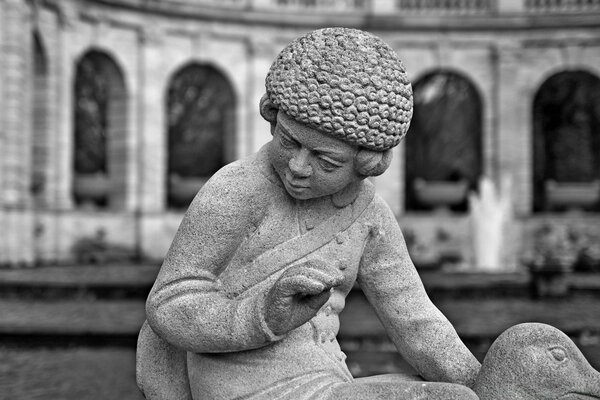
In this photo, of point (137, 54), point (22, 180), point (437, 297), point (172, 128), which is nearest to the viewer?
point (437, 297)

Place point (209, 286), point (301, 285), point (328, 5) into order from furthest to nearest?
1. point (328, 5)
2. point (209, 286)
3. point (301, 285)

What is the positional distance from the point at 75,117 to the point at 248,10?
18.8ft

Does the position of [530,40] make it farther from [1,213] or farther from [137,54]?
[1,213]

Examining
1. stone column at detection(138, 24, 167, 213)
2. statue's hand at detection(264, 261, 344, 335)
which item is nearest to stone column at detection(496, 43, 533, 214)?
stone column at detection(138, 24, 167, 213)

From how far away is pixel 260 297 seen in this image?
238 centimetres

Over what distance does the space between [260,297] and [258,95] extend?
65.1 ft

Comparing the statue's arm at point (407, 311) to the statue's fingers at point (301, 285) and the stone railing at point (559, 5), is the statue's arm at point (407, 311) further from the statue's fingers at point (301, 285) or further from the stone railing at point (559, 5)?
the stone railing at point (559, 5)

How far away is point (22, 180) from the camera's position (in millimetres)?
16922

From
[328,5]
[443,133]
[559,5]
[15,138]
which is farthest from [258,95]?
[559,5]

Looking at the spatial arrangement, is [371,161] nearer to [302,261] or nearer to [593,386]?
[302,261]

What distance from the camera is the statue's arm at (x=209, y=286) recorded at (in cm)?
238

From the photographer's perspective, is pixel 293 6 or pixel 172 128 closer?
pixel 293 6

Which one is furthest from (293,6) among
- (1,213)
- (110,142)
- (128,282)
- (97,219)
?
(128,282)

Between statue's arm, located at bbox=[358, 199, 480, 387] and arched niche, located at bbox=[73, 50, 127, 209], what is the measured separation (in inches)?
735
